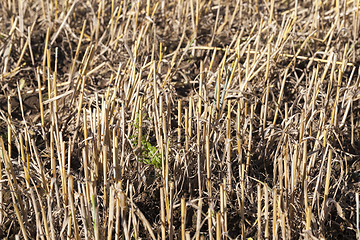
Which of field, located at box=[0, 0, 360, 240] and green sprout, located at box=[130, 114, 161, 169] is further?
green sprout, located at box=[130, 114, 161, 169]

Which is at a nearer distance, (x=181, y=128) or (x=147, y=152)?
(x=147, y=152)

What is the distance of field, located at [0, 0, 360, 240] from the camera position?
116cm

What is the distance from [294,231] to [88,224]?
2.14ft

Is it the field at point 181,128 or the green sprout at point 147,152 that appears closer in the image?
the field at point 181,128

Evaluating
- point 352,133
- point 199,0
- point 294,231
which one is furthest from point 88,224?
point 199,0

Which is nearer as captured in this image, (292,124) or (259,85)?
(292,124)

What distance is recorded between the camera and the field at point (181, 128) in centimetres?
116

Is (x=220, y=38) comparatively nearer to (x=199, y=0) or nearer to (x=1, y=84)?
(x=199, y=0)

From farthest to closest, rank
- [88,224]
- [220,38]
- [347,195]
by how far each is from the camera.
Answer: [220,38]
[347,195]
[88,224]

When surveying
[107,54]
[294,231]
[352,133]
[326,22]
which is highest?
[326,22]

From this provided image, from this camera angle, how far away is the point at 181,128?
165 cm

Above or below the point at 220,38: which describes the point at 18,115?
below

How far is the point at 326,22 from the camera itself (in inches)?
86.0

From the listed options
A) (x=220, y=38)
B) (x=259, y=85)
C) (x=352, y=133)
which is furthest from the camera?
(x=220, y=38)
